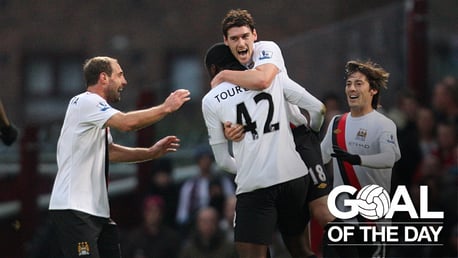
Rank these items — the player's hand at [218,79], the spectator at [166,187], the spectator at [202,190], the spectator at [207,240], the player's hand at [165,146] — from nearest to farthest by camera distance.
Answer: the player's hand at [218,79] < the player's hand at [165,146] < the spectator at [207,240] < the spectator at [202,190] < the spectator at [166,187]

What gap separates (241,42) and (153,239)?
18.3ft

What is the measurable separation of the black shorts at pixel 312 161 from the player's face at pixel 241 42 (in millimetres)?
698

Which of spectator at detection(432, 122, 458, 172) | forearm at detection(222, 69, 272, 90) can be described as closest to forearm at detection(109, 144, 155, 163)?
forearm at detection(222, 69, 272, 90)

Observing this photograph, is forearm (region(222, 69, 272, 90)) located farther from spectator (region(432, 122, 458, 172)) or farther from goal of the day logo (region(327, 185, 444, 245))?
spectator (region(432, 122, 458, 172))

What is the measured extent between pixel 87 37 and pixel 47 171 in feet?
17.4

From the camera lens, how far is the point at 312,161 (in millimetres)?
10500

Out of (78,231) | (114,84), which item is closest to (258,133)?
(114,84)

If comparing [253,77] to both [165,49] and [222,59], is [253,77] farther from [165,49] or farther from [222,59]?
[165,49]

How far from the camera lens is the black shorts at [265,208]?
10125mm

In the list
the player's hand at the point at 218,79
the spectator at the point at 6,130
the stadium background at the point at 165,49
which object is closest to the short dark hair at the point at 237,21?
the player's hand at the point at 218,79

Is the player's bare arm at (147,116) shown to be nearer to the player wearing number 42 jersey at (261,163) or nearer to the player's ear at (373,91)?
the player wearing number 42 jersey at (261,163)

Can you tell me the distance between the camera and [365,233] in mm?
→ 11125

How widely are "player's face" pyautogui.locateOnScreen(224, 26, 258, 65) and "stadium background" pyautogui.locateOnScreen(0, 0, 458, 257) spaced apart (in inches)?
279

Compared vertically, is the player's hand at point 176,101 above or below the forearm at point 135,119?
above
